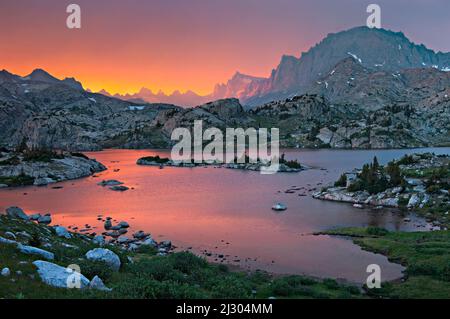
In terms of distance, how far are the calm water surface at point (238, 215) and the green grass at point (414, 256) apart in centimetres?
242

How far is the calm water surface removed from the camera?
5759 centimetres

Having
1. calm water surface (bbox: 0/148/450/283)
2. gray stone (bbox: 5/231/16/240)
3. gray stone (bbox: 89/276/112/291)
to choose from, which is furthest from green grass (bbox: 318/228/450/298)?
gray stone (bbox: 5/231/16/240)

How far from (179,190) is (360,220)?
64.0 metres

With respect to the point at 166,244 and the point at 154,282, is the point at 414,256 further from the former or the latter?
the point at 154,282

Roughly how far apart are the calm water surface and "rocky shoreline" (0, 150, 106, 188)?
31.7 feet

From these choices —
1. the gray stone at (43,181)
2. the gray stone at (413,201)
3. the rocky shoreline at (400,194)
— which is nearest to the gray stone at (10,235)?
the rocky shoreline at (400,194)

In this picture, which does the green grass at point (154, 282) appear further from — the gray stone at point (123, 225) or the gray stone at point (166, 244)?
the gray stone at point (123, 225)

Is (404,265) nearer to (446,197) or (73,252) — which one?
(73,252)

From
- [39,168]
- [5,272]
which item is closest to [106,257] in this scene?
[5,272]

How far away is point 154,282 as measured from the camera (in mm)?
25672

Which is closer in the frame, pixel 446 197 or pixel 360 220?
pixel 360 220

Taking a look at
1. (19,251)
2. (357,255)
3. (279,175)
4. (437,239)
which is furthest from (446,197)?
(19,251)
